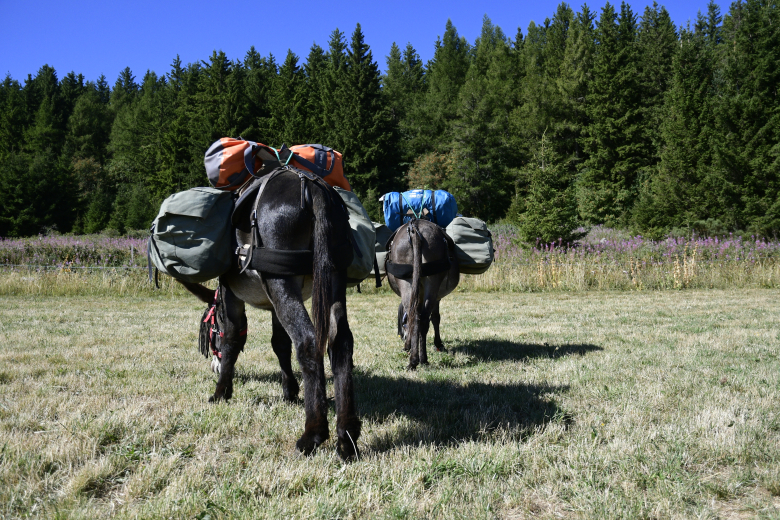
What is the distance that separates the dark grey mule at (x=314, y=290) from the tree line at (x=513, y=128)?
15.6m

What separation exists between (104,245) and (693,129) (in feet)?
99.1

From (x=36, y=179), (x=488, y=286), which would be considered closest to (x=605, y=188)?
(x=488, y=286)

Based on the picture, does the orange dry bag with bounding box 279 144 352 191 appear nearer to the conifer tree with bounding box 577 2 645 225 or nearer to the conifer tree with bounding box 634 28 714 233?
the conifer tree with bounding box 634 28 714 233

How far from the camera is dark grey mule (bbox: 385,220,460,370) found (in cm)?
582

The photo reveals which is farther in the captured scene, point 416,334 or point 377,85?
point 377,85

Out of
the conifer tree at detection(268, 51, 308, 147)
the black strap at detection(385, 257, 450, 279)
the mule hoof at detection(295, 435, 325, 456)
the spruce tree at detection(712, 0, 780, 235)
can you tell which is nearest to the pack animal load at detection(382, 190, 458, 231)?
the black strap at detection(385, 257, 450, 279)

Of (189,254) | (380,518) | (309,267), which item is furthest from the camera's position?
(189,254)

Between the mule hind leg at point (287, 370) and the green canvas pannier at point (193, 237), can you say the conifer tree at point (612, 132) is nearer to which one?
the mule hind leg at point (287, 370)

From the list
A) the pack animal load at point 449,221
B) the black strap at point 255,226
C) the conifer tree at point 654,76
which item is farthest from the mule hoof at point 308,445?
the conifer tree at point 654,76

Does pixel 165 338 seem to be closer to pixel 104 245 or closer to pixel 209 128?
pixel 104 245

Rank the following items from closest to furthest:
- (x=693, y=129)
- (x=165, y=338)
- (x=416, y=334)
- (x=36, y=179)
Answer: (x=416, y=334)
(x=165, y=338)
(x=693, y=129)
(x=36, y=179)

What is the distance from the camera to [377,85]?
1839 inches

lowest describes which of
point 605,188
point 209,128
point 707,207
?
point 707,207

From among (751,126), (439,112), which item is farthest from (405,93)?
(751,126)
